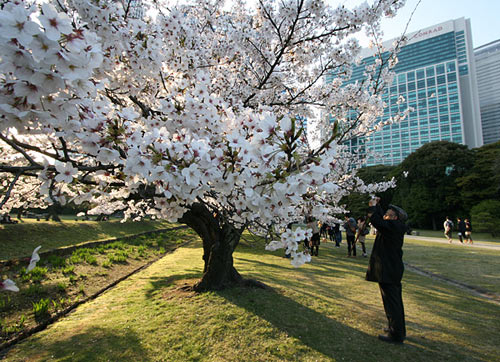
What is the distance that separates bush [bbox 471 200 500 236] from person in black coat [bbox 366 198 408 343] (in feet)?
94.7

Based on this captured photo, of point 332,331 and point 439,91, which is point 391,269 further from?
point 439,91

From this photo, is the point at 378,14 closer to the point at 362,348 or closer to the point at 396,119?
the point at 396,119

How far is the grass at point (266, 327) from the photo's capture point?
3.32 meters

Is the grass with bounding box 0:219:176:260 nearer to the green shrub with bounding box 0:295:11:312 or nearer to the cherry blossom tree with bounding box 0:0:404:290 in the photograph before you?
the green shrub with bounding box 0:295:11:312

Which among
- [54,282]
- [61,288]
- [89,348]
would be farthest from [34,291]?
[89,348]

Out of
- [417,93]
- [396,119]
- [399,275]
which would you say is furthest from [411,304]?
[417,93]

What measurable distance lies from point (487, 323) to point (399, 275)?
2.24m

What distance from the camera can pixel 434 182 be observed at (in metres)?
33.2

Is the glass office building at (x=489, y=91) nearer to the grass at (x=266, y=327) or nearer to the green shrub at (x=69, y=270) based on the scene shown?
the grass at (x=266, y=327)

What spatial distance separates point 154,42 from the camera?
2.91 meters

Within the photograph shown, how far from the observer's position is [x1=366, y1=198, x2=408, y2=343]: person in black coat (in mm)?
3562

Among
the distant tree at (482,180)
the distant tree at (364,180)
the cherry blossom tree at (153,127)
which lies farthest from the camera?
the distant tree at (364,180)

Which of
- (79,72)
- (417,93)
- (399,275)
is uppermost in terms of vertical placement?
(417,93)

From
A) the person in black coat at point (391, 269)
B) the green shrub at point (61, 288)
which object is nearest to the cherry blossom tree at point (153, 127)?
the person in black coat at point (391, 269)
